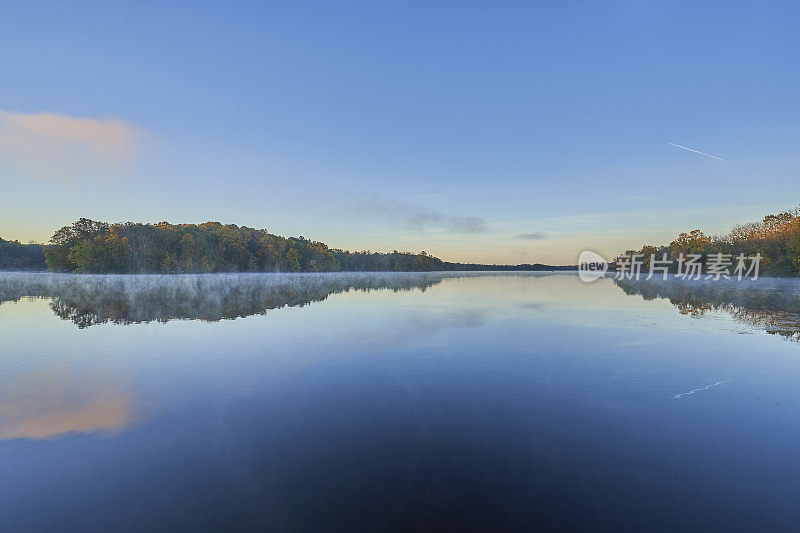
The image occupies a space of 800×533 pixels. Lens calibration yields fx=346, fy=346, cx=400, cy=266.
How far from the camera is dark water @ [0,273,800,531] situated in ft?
14.8

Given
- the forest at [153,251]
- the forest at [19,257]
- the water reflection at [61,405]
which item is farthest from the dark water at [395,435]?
the forest at [19,257]

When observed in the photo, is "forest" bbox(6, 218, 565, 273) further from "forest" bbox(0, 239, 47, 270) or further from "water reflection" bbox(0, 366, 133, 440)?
"water reflection" bbox(0, 366, 133, 440)

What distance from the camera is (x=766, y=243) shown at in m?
89.5

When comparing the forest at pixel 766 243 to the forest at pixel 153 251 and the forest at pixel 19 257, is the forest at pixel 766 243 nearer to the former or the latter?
the forest at pixel 153 251

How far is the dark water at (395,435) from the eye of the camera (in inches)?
178

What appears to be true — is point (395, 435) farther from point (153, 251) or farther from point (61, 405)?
point (153, 251)

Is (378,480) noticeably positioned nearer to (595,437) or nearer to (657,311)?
(595,437)

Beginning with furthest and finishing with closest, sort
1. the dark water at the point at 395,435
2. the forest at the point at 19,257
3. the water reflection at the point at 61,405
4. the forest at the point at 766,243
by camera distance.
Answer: the forest at the point at 19,257, the forest at the point at 766,243, the water reflection at the point at 61,405, the dark water at the point at 395,435

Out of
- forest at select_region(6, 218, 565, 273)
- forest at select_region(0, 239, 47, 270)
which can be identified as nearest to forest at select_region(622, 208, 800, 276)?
forest at select_region(6, 218, 565, 273)

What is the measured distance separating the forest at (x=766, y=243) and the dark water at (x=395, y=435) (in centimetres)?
9121

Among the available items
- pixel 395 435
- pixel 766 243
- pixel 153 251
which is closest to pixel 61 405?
pixel 395 435

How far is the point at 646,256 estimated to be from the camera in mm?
173375

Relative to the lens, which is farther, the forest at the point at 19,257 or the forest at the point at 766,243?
the forest at the point at 19,257

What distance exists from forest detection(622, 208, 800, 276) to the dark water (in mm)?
91214
